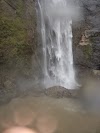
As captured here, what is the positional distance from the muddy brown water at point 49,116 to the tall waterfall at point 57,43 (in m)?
2.53

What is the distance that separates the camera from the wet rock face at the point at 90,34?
14703 mm

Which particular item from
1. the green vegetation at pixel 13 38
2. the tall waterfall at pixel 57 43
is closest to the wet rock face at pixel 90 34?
the tall waterfall at pixel 57 43

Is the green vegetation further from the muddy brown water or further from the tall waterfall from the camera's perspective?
the muddy brown water

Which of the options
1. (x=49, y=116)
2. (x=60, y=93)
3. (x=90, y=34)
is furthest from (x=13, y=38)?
(x=90, y=34)

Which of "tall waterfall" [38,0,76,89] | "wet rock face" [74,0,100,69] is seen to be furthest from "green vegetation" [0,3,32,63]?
"wet rock face" [74,0,100,69]

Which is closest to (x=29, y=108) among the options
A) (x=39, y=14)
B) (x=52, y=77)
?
(x=52, y=77)

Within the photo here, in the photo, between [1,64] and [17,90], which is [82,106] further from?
[1,64]

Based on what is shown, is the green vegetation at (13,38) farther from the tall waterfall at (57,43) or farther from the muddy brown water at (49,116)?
the muddy brown water at (49,116)

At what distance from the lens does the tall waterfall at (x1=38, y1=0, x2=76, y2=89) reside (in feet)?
43.8

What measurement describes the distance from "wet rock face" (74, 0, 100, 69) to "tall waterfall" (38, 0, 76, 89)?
0.69 m

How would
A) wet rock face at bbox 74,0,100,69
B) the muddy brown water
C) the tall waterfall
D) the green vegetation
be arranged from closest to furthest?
1. the muddy brown water
2. the green vegetation
3. the tall waterfall
4. wet rock face at bbox 74,0,100,69

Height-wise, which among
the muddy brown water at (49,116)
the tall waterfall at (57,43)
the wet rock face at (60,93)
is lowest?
the muddy brown water at (49,116)

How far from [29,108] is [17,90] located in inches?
71.9

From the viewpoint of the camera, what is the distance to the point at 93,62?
14.8 m
